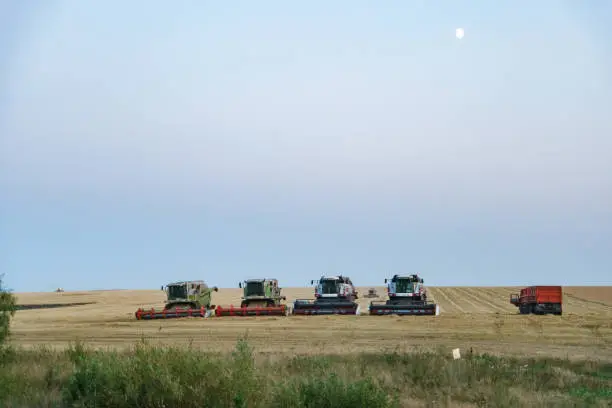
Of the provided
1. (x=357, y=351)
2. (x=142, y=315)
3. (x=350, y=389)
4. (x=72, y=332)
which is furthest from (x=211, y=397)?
(x=142, y=315)

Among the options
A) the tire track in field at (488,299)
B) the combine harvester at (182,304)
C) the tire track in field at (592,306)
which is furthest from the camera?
the tire track in field at (488,299)

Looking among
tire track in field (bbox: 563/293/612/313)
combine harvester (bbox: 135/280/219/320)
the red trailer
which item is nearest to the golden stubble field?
combine harvester (bbox: 135/280/219/320)

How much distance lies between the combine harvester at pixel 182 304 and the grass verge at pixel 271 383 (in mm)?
28437

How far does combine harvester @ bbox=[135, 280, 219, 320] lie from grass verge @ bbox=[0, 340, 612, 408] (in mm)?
28437

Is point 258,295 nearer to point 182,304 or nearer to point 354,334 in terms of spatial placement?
point 182,304

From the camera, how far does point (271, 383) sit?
712 inches

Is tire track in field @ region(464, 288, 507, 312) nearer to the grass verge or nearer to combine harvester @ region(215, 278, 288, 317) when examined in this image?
combine harvester @ region(215, 278, 288, 317)

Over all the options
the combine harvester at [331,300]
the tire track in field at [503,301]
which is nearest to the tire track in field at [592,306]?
the tire track in field at [503,301]

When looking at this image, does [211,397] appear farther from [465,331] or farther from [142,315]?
[142,315]

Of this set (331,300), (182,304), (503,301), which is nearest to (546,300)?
(331,300)

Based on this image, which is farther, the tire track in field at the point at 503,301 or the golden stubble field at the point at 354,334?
the tire track in field at the point at 503,301

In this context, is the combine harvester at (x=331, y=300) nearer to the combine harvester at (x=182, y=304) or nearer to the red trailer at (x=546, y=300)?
the combine harvester at (x=182, y=304)

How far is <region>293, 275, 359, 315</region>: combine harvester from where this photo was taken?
5294 cm

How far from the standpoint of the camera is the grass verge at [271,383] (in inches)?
604
